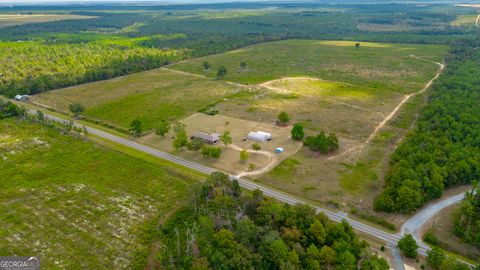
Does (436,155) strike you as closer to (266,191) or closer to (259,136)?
(266,191)

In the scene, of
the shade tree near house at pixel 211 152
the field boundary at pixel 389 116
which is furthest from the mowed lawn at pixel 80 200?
the field boundary at pixel 389 116

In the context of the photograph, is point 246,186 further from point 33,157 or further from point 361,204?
point 33,157

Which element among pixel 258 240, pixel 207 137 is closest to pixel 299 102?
pixel 207 137

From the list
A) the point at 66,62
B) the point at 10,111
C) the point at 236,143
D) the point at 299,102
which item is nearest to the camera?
the point at 236,143

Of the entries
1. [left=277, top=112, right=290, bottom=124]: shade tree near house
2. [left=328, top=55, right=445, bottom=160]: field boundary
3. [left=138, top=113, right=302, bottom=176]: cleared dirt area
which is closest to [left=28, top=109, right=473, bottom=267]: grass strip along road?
[left=138, top=113, right=302, bottom=176]: cleared dirt area

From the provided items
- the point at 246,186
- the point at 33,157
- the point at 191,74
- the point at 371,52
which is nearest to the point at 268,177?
the point at 246,186

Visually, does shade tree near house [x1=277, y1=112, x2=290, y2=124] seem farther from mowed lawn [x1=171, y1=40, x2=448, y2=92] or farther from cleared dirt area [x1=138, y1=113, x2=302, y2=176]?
mowed lawn [x1=171, y1=40, x2=448, y2=92]
